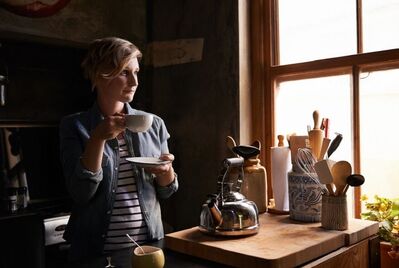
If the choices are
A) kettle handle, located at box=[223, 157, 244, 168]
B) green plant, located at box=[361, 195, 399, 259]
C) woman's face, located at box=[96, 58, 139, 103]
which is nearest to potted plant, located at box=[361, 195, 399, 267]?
green plant, located at box=[361, 195, 399, 259]

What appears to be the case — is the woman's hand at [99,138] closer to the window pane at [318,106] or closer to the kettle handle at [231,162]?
the kettle handle at [231,162]

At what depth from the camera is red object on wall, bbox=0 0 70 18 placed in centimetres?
220

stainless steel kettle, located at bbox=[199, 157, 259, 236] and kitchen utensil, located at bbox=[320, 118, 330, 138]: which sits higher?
kitchen utensil, located at bbox=[320, 118, 330, 138]

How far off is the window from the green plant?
6.0 inches

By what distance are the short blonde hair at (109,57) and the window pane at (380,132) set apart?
3.50ft

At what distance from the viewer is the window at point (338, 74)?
1.75 meters

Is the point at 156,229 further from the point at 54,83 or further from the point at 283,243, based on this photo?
the point at 54,83

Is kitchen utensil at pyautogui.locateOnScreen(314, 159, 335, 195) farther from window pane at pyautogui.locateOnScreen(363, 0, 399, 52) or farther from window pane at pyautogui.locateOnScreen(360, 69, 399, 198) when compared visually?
window pane at pyautogui.locateOnScreen(363, 0, 399, 52)

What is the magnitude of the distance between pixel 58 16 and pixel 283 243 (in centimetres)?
192

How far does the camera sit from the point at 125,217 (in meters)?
1.48

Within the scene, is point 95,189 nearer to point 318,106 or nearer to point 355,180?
point 355,180

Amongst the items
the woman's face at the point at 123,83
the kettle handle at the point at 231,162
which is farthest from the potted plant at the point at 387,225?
the woman's face at the point at 123,83

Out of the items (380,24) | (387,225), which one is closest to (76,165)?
(387,225)

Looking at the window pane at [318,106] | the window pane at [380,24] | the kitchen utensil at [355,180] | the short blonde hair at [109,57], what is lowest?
the kitchen utensil at [355,180]
